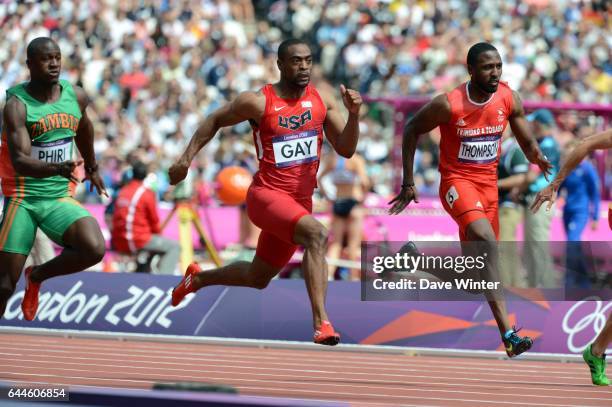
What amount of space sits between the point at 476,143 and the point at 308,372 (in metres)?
2.52

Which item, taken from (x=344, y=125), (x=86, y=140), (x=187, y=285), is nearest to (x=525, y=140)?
(x=344, y=125)

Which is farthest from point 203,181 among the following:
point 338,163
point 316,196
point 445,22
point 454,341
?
point 454,341

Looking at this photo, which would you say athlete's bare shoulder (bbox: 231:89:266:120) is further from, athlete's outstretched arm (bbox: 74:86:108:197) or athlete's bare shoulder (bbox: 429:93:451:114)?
athlete's bare shoulder (bbox: 429:93:451:114)

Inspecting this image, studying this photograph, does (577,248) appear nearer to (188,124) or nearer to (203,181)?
(203,181)

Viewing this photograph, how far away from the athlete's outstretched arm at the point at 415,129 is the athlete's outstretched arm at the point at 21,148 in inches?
Result: 118

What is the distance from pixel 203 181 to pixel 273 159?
1150 cm

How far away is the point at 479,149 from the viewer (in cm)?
1222

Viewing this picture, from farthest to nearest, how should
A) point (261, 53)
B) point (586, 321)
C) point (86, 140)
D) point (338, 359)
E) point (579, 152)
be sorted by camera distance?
1. point (261, 53)
2. point (586, 321)
3. point (338, 359)
4. point (86, 140)
5. point (579, 152)

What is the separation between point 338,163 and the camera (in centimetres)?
1916

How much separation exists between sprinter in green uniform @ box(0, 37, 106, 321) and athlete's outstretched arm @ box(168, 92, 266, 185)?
→ 836 mm

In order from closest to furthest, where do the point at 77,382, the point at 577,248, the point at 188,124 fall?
the point at 77,382, the point at 577,248, the point at 188,124

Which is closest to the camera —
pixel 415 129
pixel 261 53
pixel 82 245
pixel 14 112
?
pixel 14 112

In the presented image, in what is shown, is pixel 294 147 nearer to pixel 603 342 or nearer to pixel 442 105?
pixel 442 105

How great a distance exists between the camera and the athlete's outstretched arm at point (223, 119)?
11570 mm
